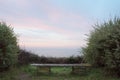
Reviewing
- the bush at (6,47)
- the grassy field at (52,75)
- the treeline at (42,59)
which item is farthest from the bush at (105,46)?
the bush at (6,47)

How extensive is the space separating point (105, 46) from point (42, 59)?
310 inches

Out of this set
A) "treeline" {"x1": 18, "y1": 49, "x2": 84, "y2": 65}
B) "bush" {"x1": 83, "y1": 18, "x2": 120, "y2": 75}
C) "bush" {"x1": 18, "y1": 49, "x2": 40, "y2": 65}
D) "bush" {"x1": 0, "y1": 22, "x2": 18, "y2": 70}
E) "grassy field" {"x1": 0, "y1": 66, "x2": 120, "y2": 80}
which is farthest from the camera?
"treeline" {"x1": 18, "y1": 49, "x2": 84, "y2": 65}

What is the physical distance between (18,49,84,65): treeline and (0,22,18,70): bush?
4.81 meters

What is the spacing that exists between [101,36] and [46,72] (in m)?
4.37

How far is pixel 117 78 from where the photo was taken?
19156 millimetres

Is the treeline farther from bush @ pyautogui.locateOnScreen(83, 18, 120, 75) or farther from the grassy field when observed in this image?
bush @ pyautogui.locateOnScreen(83, 18, 120, 75)

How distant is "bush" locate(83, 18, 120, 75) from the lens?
19391 mm

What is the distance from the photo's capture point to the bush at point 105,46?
19391 mm

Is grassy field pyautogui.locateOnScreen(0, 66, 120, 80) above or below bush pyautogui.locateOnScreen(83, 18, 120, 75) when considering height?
below

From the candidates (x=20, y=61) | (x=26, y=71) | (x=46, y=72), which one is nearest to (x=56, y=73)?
(x=46, y=72)

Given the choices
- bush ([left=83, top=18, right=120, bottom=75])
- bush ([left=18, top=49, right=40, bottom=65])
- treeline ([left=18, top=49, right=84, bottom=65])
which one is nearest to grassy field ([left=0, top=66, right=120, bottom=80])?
bush ([left=83, top=18, right=120, bottom=75])

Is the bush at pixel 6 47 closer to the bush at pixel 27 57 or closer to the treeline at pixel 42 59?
the bush at pixel 27 57

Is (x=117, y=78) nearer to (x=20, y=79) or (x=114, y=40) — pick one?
(x=114, y=40)

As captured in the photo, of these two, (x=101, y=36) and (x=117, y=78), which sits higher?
(x=101, y=36)
